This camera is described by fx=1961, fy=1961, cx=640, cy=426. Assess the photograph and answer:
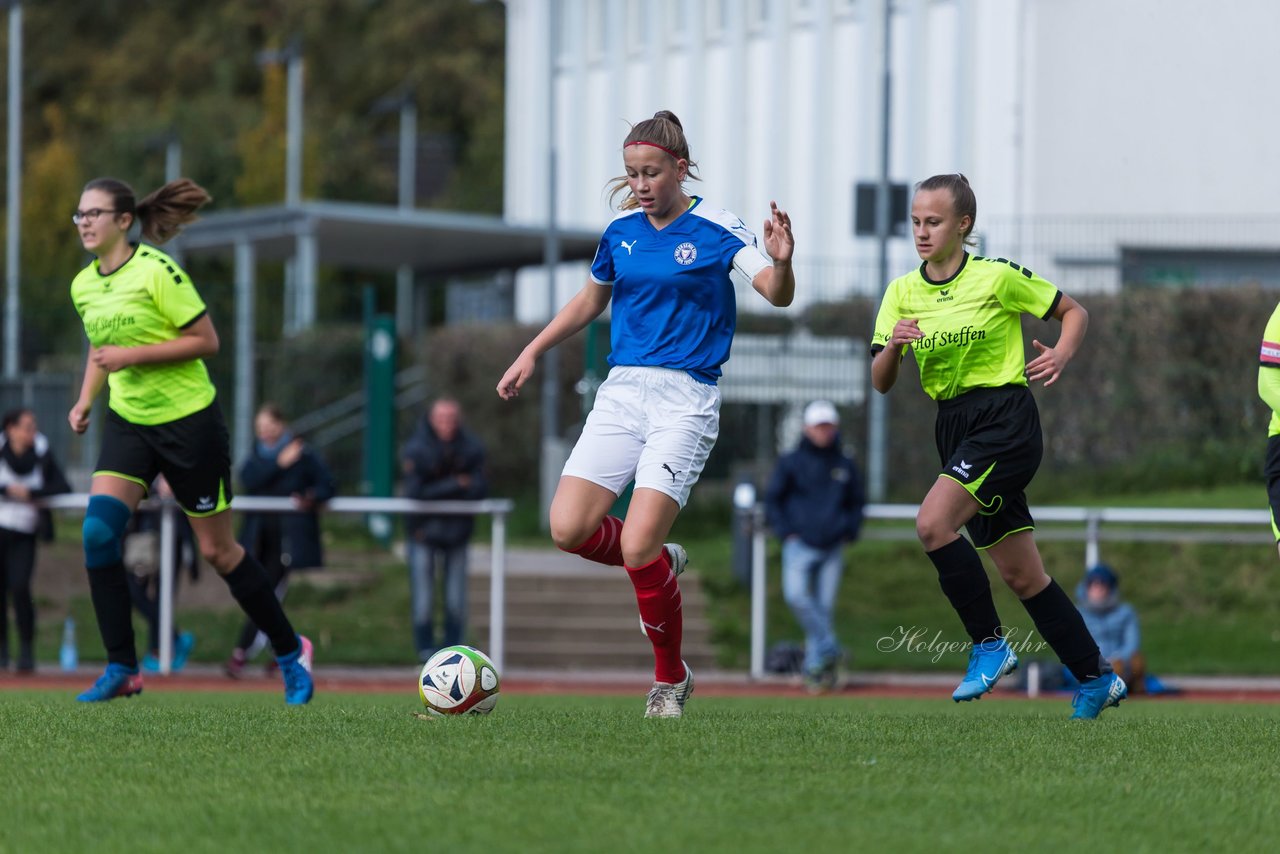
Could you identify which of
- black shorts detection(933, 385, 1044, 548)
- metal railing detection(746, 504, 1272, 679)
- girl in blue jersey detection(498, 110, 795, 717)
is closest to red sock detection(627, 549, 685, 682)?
girl in blue jersey detection(498, 110, 795, 717)

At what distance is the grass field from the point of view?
501cm

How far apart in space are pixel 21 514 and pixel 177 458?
7.91 metres

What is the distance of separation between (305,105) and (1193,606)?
129 feet

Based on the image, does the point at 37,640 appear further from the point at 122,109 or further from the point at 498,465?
the point at 122,109

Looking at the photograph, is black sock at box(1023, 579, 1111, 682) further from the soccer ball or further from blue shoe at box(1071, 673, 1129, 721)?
the soccer ball

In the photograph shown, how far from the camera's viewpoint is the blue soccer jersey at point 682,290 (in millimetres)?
7672

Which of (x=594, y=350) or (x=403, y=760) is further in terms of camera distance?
(x=594, y=350)

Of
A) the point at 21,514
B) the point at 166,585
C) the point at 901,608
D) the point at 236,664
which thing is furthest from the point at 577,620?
the point at 21,514

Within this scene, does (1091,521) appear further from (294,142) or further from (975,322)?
(294,142)

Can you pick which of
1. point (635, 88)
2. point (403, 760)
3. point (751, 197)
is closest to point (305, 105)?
point (635, 88)

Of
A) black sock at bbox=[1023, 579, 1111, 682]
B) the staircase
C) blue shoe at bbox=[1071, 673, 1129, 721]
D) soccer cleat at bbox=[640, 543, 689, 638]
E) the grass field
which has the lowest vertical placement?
the staircase

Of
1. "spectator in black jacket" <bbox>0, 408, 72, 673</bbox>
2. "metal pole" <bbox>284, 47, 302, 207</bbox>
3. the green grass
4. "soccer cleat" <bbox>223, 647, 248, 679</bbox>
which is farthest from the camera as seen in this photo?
"metal pole" <bbox>284, 47, 302, 207</bbox>

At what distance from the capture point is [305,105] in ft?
176

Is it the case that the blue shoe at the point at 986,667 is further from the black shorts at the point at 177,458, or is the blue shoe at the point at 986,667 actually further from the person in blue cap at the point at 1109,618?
the person in blue cap at the point at 1109,618
